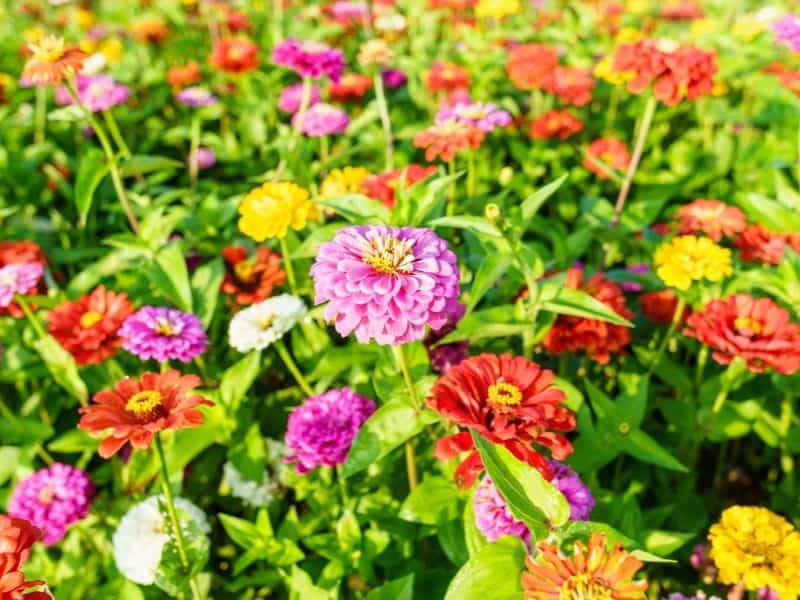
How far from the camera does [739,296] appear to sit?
1.67 metres

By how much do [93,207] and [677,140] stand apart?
2814mm

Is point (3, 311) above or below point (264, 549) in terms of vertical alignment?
above

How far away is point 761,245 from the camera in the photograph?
2.01 meters

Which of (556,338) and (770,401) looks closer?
(556,338)

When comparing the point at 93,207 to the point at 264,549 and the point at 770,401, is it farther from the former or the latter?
the point at 770,401

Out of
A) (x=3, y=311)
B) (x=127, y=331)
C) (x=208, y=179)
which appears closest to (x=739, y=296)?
(x=127, y=331)

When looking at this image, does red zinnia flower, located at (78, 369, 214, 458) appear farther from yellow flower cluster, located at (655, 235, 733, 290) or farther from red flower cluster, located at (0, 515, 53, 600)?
yellow flower cluster, located at (655, 235, 733, 290)

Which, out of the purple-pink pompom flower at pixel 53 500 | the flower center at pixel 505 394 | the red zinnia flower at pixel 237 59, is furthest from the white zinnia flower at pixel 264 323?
the red zinnia flower at pixel 237 59

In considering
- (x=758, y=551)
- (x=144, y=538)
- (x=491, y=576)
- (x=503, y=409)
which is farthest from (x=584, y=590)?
(x=144, y=538)

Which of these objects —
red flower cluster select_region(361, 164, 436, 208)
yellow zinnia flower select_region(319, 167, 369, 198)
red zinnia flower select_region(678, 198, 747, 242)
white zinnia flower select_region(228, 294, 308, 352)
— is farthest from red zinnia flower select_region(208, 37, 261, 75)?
red zinnia flower select_region(678, 198, 747, 242)

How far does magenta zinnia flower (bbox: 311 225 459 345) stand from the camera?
113 centimetres

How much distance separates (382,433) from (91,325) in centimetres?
88

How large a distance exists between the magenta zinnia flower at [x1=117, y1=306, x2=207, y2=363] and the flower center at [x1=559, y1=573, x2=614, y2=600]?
3.43 feet

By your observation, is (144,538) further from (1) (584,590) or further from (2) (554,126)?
(2) (554,126)
